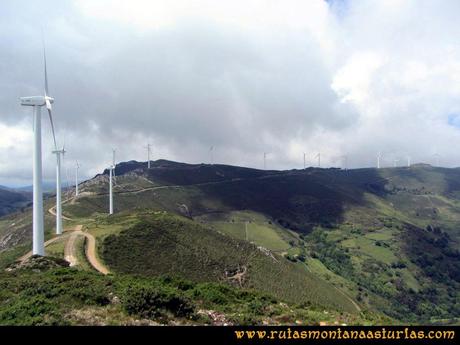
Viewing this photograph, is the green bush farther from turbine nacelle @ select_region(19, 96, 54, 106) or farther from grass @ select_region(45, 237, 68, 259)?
grass @ select_region(45, 237, 68, 259)

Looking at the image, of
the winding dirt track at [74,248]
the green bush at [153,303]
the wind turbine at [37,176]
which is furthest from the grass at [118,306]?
the winding dirt track at [74,248]

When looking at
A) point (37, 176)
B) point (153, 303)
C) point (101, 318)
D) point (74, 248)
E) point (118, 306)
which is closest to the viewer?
point (101, 318)

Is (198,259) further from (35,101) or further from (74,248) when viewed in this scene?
(35,101)

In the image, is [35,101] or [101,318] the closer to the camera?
[101,318]

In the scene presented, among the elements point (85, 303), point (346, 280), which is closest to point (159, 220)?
point (85, 303)

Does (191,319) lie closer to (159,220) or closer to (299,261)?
(159,220)

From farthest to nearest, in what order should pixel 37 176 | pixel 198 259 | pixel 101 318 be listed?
pixel 198 259
pixel 37 176
pixel 101 318

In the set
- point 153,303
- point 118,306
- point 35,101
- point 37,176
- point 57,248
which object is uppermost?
point 35,101

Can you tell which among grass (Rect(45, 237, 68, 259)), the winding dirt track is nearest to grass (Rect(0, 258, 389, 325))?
the winding dirt track

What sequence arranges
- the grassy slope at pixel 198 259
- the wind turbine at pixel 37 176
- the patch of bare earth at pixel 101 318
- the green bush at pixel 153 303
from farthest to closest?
the grassy slope at pixel 198 259 → the wind turbine at pixel 37 176 → the green bush at pixel 153 303 → the patch of bare earth at pixel 101 318

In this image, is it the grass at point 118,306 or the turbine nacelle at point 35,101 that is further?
the turbine nacelle at point 35,101

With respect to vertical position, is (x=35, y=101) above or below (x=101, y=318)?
above

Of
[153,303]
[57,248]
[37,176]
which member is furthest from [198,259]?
[153,303]

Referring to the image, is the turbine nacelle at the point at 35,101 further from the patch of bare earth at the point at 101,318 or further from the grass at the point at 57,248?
the patch of bare earth at the point at 101,318
